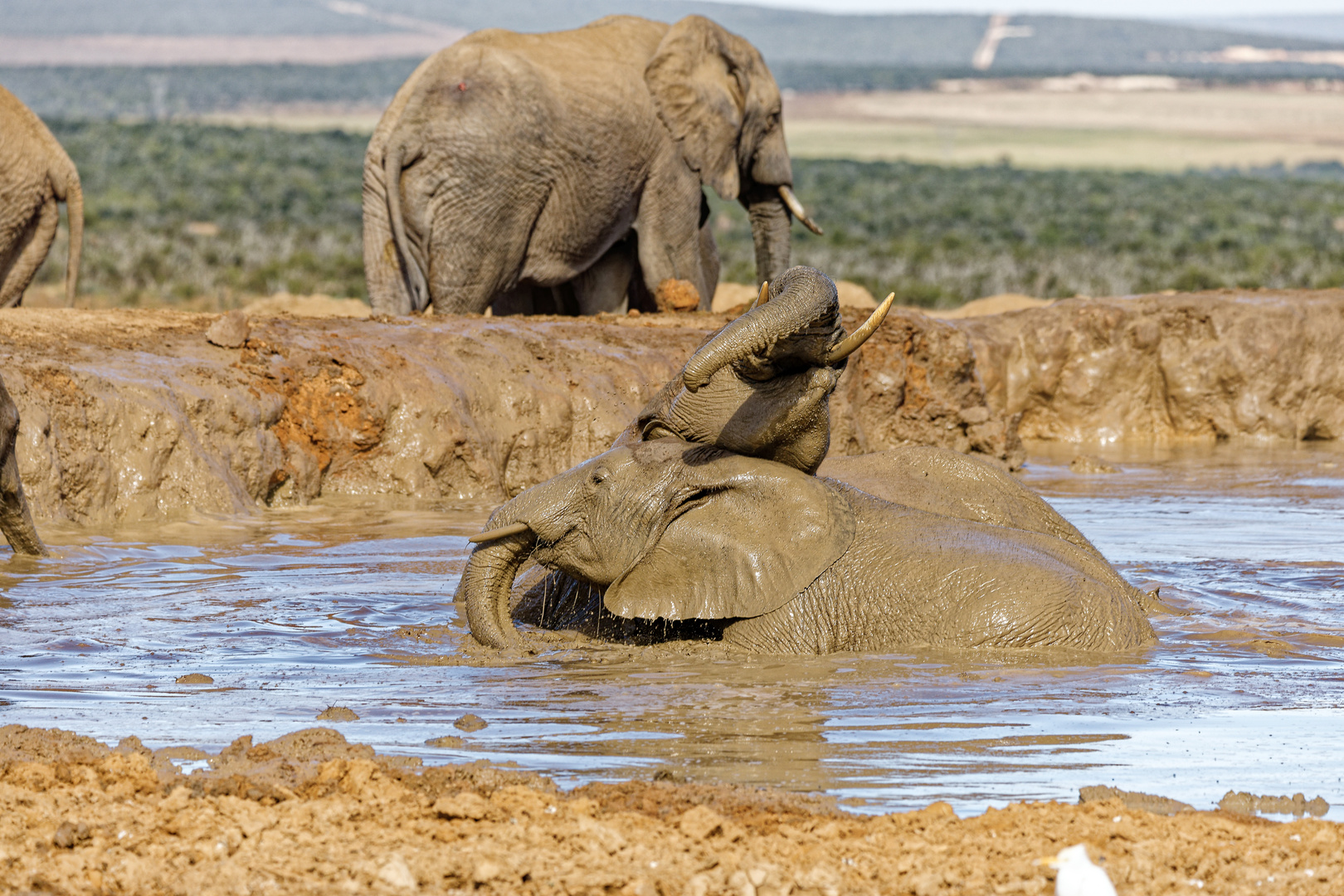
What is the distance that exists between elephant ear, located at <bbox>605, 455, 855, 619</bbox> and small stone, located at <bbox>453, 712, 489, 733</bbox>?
99 centimetres

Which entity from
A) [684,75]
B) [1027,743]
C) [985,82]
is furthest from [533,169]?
[985,82]

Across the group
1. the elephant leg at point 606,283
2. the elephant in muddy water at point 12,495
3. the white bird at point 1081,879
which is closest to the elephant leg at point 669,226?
the elephant leg at point 606,283

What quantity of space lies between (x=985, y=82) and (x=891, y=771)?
157 metres

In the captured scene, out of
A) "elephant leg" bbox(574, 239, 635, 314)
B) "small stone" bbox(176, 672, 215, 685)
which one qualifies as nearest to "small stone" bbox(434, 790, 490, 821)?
"small stone" bbox(176, 672, 215, 685)

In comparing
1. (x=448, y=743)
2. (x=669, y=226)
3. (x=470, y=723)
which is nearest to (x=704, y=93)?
(x=669, y=226)

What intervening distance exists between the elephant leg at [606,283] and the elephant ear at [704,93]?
0.85 m

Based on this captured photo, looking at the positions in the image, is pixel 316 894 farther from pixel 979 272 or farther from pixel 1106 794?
pixel 979 272

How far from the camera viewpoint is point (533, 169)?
12.8 m

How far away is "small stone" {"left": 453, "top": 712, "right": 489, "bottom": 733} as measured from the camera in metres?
4.80

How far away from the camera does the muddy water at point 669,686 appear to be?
14.7 ft

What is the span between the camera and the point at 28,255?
13.1 m

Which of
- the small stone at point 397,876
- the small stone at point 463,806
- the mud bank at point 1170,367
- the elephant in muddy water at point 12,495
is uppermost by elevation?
the small stone at point 397,876

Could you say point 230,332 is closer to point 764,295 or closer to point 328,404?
point 328,404

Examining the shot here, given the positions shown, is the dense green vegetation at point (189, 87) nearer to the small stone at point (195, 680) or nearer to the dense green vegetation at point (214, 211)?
the dense green vegetation at point (214, 211)
